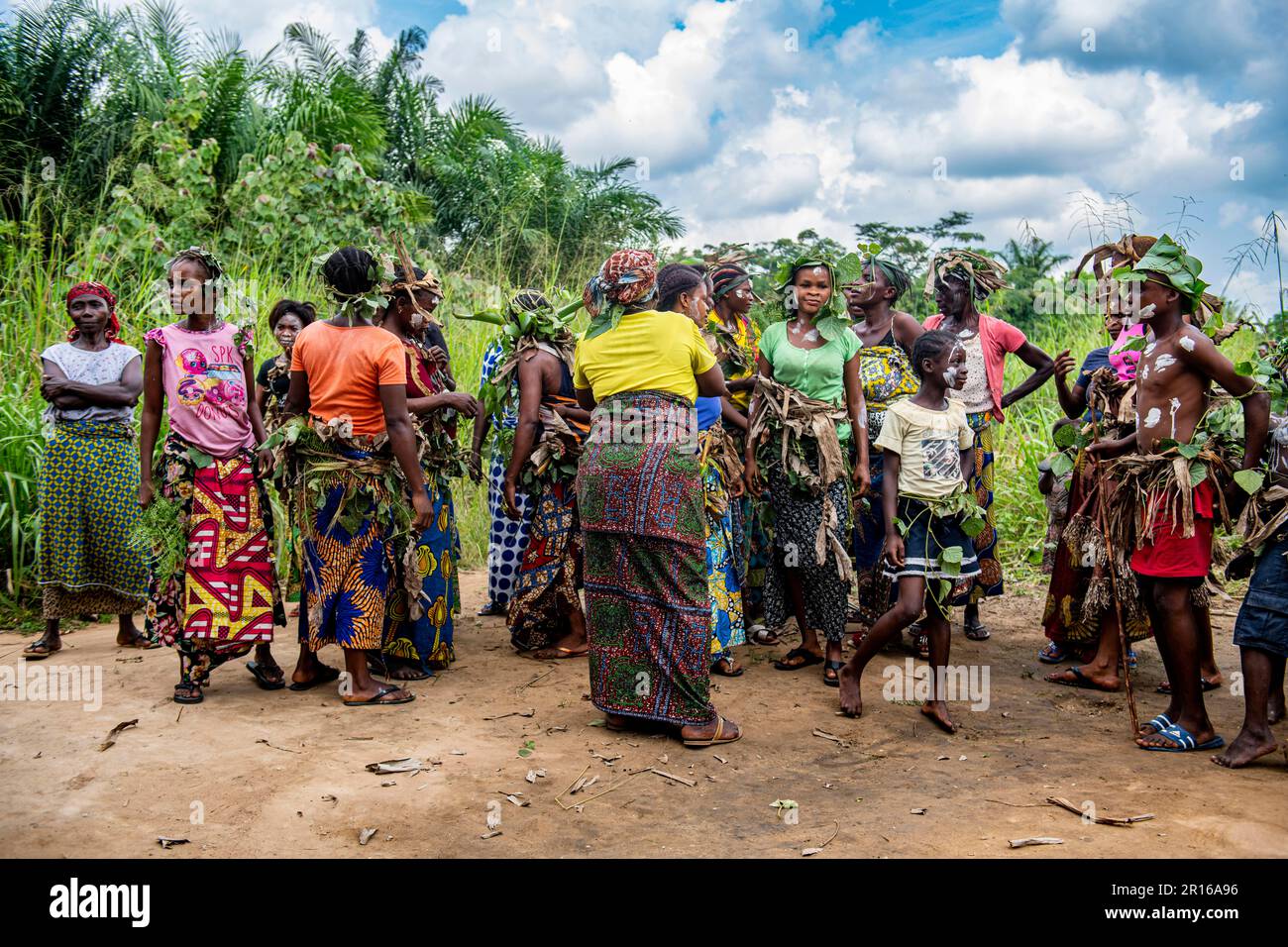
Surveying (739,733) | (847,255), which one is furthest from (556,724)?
(847,255)

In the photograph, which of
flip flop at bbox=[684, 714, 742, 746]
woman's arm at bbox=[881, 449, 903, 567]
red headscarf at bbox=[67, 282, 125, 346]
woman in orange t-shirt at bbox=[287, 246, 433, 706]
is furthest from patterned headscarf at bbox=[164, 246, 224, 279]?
woman's arm at bbox=[881, 449, 903, 567]

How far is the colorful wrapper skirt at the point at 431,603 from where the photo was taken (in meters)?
5.05

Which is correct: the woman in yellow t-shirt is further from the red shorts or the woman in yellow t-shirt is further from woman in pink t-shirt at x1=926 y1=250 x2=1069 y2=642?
woman in pink t-shirt at x1=926 y1=250 x2=1069 y2=642

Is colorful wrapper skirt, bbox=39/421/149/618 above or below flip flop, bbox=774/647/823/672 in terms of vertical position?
above

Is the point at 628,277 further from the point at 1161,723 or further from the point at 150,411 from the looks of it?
the point at 1161,723

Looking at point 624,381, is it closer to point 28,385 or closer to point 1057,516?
point 1057,516

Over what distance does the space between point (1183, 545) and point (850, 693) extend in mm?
1523

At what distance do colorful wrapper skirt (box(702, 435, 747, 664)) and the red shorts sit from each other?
1.98 metres

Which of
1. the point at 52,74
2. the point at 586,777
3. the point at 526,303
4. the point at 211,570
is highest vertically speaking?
the point at 52,74

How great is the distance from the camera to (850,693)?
4.69 m

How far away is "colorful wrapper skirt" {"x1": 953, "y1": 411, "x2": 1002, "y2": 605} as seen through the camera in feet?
18.5

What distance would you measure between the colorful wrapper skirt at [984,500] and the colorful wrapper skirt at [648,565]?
196 cm

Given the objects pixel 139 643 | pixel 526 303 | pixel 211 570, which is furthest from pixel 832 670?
pixel 139 643

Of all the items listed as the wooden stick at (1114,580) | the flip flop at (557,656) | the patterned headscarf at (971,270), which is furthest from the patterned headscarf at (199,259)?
the wooden stick at (1114,580)
